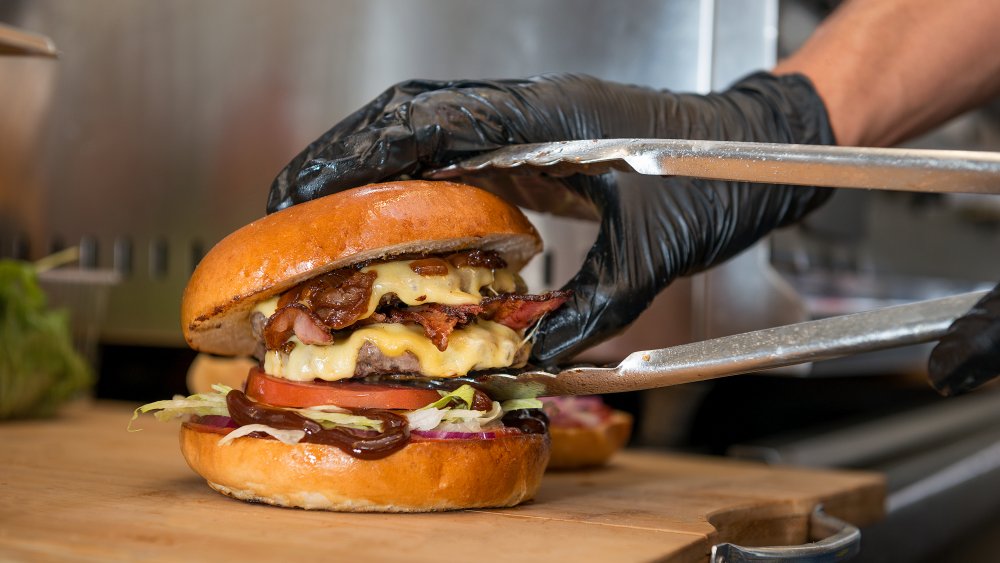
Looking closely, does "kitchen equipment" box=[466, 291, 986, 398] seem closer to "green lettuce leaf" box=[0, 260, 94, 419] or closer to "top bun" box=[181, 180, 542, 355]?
"top bun" box=[181, 180, 542, 355]

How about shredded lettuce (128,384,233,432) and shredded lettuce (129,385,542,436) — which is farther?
shredded lettuce (128,384,233,432)

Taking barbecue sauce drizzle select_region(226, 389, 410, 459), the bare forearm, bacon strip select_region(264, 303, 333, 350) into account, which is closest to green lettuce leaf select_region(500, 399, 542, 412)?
barbecue sauce drizzle select_region(226, 389, 410, 459)

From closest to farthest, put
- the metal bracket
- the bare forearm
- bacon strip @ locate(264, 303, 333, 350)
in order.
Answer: the metal bracket, bacon strip @ locate(264, 303, 333, 350), the bare forearm

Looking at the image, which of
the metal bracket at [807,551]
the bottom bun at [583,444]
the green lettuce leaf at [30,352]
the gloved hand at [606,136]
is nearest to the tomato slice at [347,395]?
the gloved hand at [606,136]

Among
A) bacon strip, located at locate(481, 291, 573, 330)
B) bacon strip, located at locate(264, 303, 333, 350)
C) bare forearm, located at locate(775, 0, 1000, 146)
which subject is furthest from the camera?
bare forearm, located at locate(775, 0, 1000, 146)

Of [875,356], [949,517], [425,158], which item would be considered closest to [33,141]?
[425,158]

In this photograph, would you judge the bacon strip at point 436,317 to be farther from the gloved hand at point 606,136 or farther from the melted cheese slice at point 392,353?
the gloved hand at point 606,136

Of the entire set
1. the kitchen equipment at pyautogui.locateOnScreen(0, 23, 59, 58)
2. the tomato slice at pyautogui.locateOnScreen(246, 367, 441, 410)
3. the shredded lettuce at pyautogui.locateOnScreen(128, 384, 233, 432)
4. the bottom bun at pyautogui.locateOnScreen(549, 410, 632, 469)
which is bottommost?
the bottom bun at pyautogui.locateOnScreen(549, 410, 632, 469)
